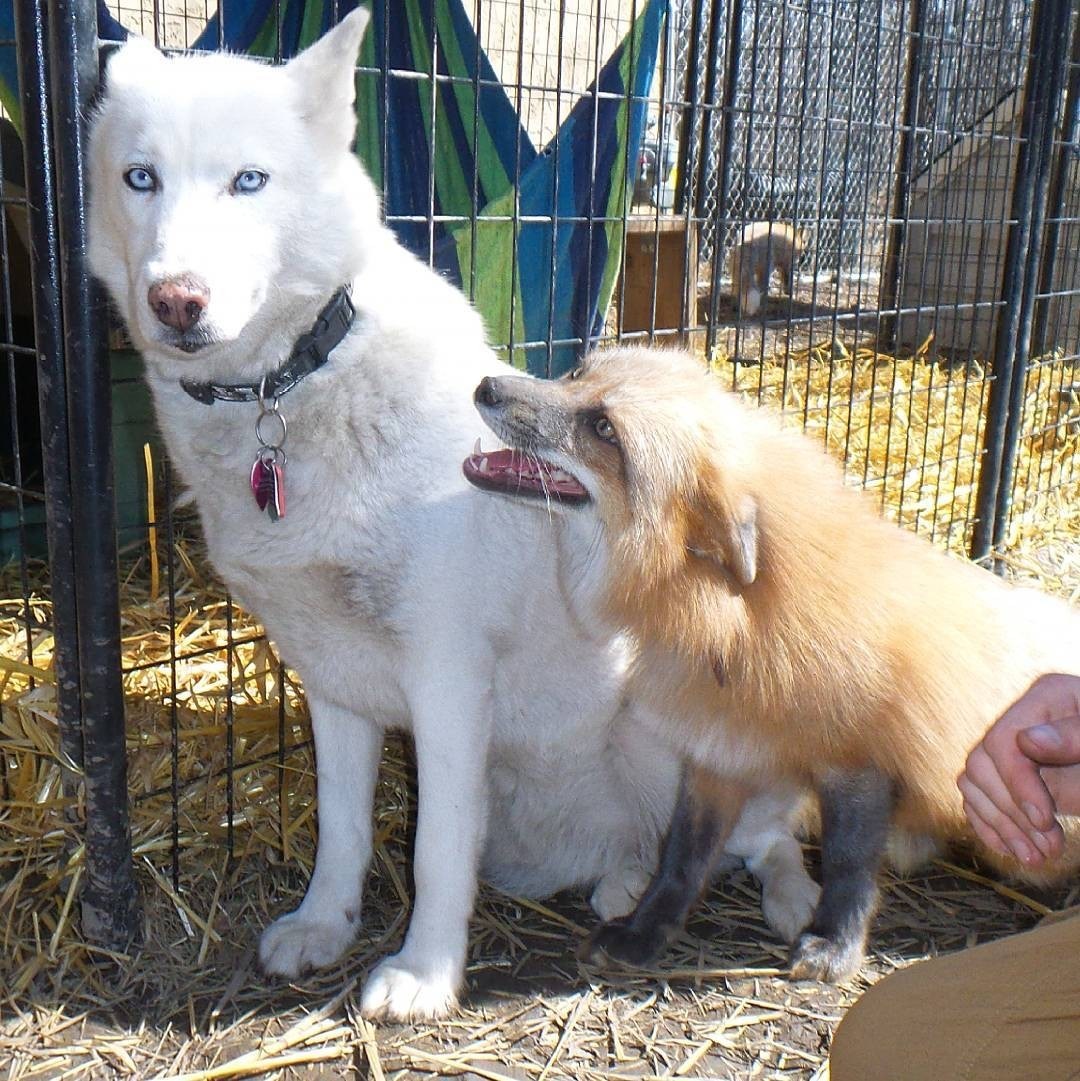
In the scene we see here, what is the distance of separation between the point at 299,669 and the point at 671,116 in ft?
27.1

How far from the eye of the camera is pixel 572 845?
8.20 feet

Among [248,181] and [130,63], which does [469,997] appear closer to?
[248,181]

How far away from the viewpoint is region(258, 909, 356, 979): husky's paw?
224 cm

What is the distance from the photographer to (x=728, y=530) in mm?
2012

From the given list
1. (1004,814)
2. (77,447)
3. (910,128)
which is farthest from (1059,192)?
(77,447)

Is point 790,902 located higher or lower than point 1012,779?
lower

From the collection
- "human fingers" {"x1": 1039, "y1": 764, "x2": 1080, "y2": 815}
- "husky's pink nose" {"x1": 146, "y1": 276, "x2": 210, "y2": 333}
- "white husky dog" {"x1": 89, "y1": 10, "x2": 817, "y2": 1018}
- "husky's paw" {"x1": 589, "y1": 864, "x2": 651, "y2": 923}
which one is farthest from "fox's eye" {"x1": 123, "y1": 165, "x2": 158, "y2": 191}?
"husky's paw" {"x1": 589, "y1": 864, "x2": 651, "y2": 923}

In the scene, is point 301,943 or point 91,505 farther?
point 301,943

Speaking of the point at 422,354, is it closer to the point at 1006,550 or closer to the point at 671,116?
the point at 1006,550

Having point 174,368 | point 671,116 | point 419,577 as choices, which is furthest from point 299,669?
point 671,116

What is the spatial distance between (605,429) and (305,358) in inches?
22.0

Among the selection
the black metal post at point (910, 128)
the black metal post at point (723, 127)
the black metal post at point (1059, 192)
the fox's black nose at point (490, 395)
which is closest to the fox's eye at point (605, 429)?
→ the fox's black nose at point (490, 395)

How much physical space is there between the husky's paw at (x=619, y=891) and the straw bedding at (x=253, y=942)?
0.07 meters

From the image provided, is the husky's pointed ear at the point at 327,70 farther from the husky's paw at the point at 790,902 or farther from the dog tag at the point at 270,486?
the husky's paw at the point at 790,902
